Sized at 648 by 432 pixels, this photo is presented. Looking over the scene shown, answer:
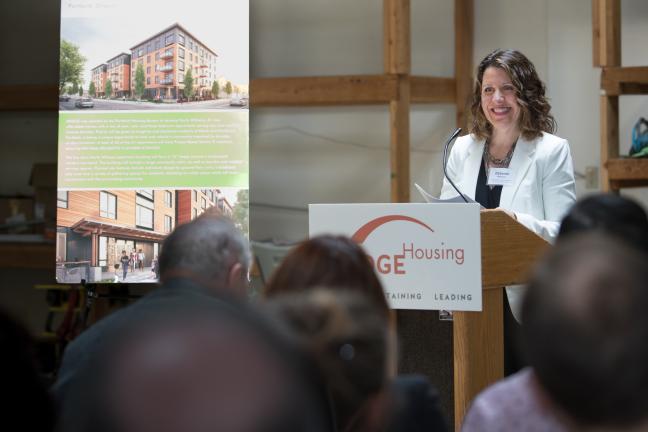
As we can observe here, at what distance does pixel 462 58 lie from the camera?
621 centimetres

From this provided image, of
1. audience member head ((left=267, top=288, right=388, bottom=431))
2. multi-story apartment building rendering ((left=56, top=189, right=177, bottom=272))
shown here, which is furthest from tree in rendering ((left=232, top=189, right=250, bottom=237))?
audience member head ((left=267, top=288, right=388, bottom=431))

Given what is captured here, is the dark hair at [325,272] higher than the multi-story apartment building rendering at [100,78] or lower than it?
lower

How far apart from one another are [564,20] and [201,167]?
2.90m

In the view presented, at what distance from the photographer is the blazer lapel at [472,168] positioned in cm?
325

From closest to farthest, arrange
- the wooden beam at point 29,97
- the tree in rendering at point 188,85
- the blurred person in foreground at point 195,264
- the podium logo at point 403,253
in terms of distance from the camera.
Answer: the blurred person in foreground at point 195,264 < the podium logo at point 403,253 < the tree in rendering at point 188,85 < the wooden beam at point 29,97

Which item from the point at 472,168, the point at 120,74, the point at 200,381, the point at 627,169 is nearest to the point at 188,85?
the point at 120,74

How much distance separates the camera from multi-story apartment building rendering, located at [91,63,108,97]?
465cm

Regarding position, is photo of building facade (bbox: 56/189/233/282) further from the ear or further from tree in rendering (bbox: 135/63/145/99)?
the ear

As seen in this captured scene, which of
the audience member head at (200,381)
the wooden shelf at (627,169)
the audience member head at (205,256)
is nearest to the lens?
the audience member head at (200,381)

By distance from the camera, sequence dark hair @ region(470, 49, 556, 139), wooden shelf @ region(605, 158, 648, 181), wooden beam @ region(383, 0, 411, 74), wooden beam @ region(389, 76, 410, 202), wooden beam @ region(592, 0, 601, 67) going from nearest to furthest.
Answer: dark hair @ region(470, 49, 556, 139), wooden shelf @ region(605, 158, 648, 181), wooden beam @ region(592, 0, 601, 67), wooden beam @ region(383, 0, 411, 74), wooden beam @ region(389, 76, 410, 202)

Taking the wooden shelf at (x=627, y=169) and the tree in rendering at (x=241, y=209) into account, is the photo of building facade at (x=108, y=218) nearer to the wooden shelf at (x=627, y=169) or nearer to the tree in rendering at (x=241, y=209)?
the tree in rendering at (x=241, y=209)

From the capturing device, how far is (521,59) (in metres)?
3.24

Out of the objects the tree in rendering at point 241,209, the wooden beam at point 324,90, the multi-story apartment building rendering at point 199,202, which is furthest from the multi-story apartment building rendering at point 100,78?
the wooden beam at point 324,90

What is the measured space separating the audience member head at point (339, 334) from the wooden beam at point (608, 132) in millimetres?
4810
